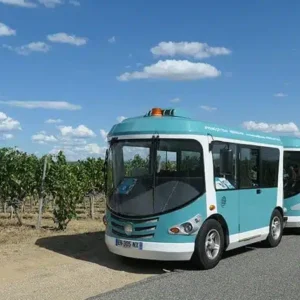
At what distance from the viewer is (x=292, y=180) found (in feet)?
47.0

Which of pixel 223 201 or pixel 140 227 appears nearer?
pixel 140 227

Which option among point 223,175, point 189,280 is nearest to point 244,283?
point 189,280

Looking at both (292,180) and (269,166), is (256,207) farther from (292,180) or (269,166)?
(292,180)

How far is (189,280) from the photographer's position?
803 centimetres

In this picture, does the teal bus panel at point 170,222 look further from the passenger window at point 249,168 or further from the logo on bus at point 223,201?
the passenger window at point 249,168

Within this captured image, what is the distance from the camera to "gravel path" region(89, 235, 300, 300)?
7.05m

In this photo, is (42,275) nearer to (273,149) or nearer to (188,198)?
(188,198)

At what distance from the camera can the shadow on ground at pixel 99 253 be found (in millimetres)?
9101

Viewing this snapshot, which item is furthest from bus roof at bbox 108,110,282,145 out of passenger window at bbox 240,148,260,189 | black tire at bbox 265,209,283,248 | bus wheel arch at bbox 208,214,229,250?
black tire at bbox 265,209,283,248

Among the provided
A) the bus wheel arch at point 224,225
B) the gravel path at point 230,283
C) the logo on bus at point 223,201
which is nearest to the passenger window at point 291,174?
the gravel path at point 230,283

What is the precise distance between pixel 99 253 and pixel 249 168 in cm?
366

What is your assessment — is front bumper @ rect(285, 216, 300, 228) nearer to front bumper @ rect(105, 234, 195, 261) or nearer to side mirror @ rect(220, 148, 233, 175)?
side mirror @ rect(220, 148, 233, 175)

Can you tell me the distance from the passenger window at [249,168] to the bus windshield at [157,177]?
1.81 metres

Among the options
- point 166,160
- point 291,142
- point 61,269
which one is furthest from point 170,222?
point 291,142
